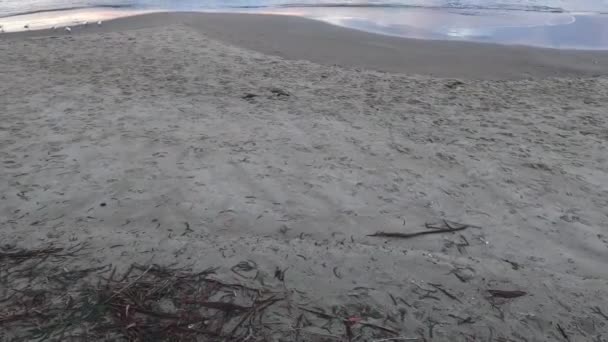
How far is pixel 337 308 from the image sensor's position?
251 centimetres

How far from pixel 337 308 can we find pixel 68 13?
13.4 meters

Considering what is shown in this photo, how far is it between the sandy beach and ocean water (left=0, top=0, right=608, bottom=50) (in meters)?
4.02

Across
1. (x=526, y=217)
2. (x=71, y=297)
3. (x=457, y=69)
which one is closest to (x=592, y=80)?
(x=457, y=69)

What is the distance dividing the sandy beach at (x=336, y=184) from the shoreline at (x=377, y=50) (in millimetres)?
564

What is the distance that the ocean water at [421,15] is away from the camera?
10.7 m

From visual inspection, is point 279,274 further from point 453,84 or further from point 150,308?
point 453,84

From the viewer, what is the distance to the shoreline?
7.79 metres

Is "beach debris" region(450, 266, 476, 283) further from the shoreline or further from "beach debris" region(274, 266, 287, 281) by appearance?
the shoreline

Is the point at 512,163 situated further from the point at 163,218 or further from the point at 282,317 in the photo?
the point at 163,218

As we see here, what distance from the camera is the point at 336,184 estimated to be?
3.81 m

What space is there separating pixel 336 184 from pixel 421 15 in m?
11.1

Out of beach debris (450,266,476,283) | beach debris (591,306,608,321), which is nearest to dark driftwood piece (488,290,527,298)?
beach debris (450,266,476,283)

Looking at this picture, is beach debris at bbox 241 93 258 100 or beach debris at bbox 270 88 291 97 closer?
beach debris at bbox 241 93 258 100

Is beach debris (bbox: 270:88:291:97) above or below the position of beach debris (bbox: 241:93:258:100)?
above
